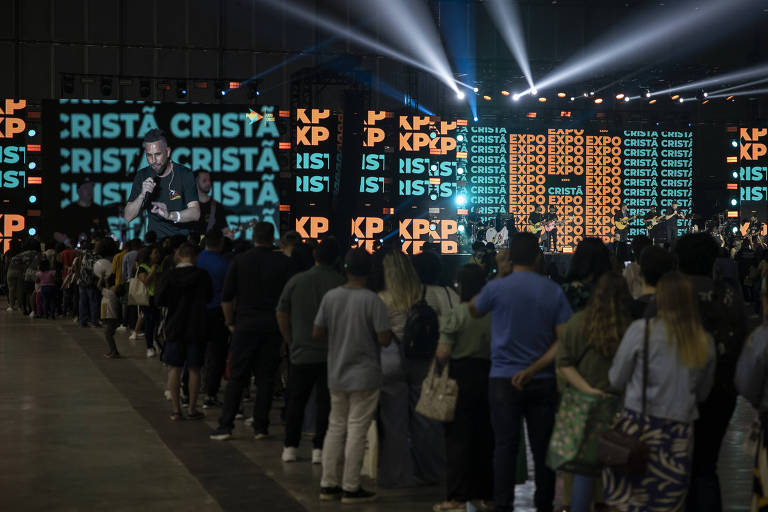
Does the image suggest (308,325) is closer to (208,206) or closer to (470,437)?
(470,437)

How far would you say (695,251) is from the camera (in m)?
5.99

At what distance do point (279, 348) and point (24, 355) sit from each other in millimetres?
7787

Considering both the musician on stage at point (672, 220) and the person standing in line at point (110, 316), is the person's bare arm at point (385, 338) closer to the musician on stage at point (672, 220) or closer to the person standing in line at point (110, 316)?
the person standing in line at point (110, 316)

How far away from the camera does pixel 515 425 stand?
252 inches

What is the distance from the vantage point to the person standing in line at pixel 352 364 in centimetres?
720

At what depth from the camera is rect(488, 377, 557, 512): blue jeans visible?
6.36 metres

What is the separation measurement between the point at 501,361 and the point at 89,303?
16.4m

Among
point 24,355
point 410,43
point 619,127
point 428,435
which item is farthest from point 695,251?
point 410,43

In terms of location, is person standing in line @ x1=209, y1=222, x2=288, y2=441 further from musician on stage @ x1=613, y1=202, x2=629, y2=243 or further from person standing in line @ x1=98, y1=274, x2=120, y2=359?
musician on stage @ x1=613, y1=202, x2=629, y2=243

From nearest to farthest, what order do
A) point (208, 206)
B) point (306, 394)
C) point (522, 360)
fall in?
point (522, 360), point (306, 394), point (208, 206)

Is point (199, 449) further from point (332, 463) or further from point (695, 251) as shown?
point (695, 251)

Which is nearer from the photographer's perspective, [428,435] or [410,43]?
[428,435]

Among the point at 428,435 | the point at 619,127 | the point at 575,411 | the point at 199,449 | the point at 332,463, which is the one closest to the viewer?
the point at 575,411

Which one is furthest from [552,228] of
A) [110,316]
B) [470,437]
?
[470,437]
